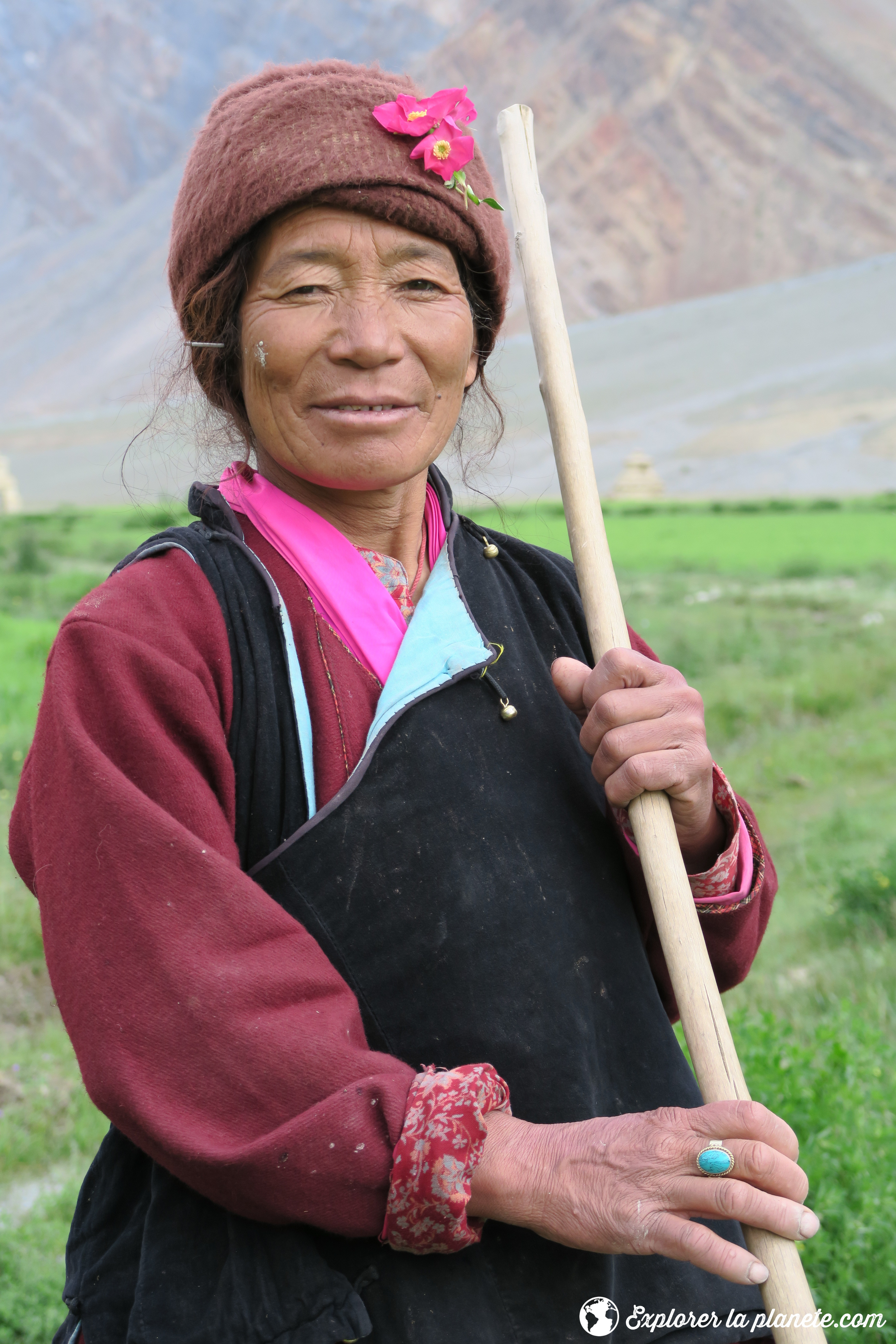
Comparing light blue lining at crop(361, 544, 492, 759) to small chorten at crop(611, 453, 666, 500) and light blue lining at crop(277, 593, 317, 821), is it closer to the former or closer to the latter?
light blue lining at crop(277, 593, 317, 821)

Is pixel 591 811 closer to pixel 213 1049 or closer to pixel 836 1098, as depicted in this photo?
pixel 213 1049


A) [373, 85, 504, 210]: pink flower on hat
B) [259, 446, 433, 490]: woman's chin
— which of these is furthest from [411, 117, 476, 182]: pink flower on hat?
[259, 446, 433, 490]: woman's chin

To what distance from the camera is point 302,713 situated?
1417 mm

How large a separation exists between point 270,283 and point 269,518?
305 millimetres

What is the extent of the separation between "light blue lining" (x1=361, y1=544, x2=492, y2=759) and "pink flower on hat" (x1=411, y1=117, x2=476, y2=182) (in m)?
0.54

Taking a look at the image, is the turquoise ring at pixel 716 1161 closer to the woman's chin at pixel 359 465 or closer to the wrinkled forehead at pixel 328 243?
the woman's chin at pixel 359 465

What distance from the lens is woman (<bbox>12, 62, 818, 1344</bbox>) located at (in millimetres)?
1170

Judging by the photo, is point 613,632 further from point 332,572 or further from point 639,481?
point 639,481

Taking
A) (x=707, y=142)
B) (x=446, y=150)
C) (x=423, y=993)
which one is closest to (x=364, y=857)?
(x=423, y=993)

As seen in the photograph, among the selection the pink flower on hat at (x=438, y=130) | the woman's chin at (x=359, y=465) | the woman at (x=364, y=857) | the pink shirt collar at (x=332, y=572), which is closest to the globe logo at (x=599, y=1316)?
the woman at (x=364, y=857)

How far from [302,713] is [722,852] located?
2.08 ft

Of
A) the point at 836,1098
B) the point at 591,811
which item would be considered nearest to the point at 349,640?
the point at 591,811

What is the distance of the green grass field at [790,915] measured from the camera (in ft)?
8.31

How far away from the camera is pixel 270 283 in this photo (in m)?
1.54
